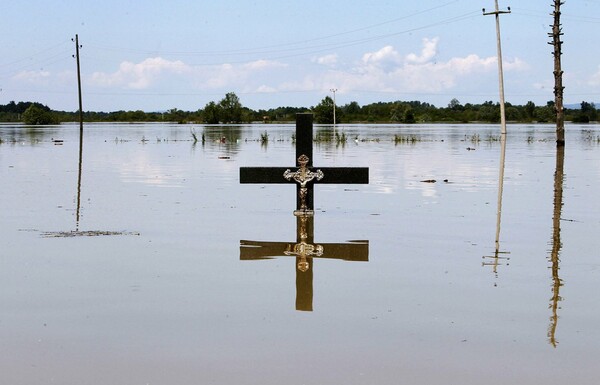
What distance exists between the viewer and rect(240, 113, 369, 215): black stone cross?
45.4 ft

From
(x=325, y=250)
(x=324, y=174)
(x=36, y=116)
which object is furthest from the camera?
(x=36, y=116)

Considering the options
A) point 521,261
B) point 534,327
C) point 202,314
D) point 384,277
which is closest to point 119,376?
point 202,314

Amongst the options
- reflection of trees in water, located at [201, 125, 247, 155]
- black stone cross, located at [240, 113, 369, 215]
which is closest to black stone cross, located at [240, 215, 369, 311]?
black stone cross, located at [240, 113, 369, 215]

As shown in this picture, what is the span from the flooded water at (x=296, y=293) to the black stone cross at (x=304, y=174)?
46 cm

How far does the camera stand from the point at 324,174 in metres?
13.9

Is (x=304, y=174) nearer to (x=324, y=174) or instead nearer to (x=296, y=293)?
(x=324, y=174)

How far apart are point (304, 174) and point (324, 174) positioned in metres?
0.36

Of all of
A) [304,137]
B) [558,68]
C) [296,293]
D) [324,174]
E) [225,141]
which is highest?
[558,68]

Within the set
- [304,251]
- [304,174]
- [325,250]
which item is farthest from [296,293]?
[304,174]

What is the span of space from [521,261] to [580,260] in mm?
693

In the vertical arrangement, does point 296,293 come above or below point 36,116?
below

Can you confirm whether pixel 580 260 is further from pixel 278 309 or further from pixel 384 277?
pixel 278 309

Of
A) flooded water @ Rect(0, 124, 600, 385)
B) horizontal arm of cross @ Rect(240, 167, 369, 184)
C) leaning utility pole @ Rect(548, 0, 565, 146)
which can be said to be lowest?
flooded water @ Rect(0, 124, 600, 385)

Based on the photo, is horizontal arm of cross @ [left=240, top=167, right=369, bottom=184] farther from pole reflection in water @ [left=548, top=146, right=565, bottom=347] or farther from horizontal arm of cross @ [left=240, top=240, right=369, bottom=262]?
pole reflection in water @ [left=548, top=146, right=565, bottom=347]
